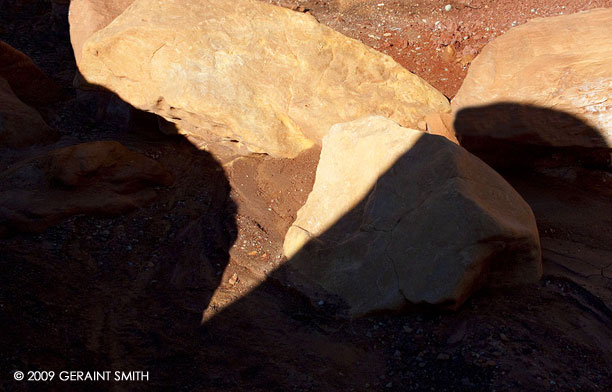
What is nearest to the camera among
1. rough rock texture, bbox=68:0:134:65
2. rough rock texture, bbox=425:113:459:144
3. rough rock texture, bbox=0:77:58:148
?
rough rock texture, bbox=425:113:459:144

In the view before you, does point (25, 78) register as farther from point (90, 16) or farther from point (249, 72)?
point (249, 72)

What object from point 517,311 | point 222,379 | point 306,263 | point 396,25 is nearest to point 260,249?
point 306,263

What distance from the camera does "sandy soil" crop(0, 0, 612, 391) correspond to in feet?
8.77

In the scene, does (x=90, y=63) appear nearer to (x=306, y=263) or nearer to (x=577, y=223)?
(x=306, y=263)

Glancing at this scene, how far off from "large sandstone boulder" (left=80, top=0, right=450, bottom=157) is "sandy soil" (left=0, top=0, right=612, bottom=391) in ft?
1.19

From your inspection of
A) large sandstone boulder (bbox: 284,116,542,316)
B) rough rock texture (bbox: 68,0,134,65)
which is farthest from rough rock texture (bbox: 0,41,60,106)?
large sandstone boulder (bbox: 284,116,542,316)

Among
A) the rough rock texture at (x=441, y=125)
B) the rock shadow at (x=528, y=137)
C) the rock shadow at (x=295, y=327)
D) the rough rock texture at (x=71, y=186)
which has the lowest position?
the rough rock texture at (x=71, y=186)

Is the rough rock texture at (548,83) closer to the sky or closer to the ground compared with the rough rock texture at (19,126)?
closer to the sky

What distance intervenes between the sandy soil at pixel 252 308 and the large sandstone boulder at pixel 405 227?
0.16 m

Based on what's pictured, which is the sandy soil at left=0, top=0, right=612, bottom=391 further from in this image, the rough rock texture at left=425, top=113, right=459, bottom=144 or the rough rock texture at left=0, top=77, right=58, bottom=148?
the rough rock texture at left=425, top=113, right=459, bottom=144

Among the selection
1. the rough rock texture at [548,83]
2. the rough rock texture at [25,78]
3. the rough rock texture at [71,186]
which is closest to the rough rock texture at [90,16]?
the rough rock texture at [25,78]

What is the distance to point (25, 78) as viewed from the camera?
5.24 m

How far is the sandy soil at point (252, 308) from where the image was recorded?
2.67 meters

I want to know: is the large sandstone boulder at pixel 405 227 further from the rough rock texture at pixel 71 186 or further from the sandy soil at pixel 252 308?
the rough rock texture at pixel 71 186
